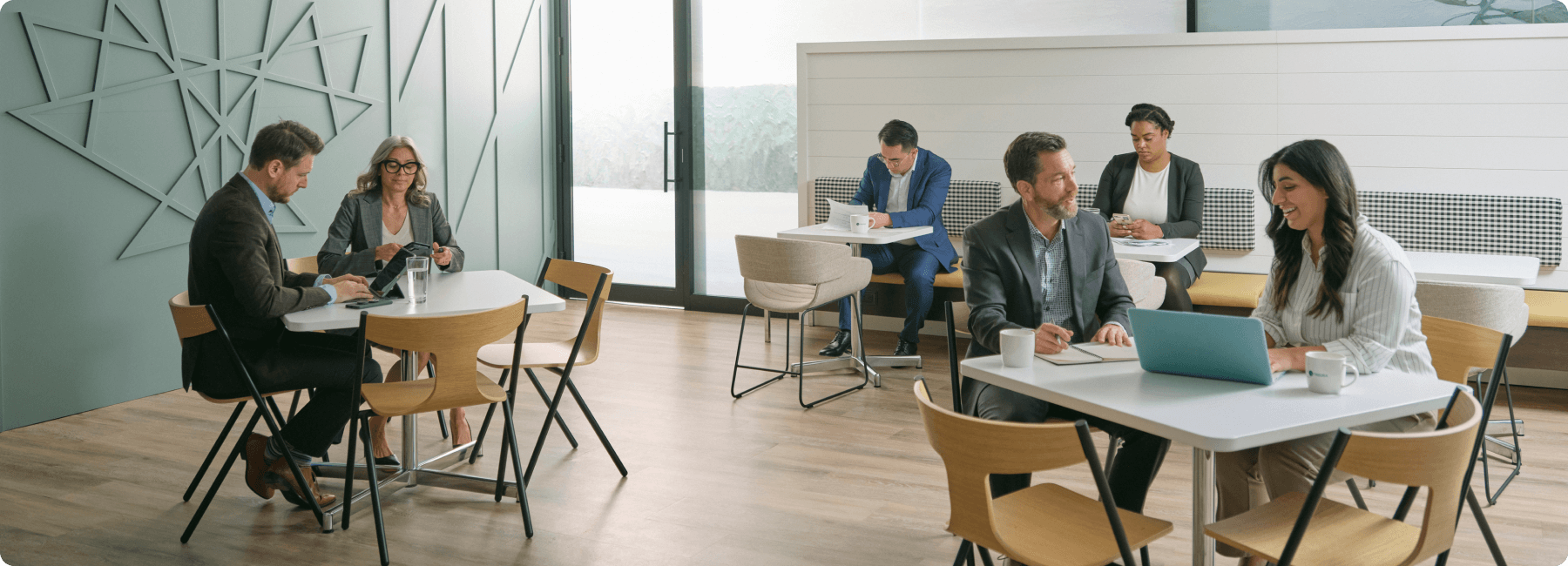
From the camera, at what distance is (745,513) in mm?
3326

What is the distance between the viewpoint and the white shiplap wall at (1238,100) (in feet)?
16.5

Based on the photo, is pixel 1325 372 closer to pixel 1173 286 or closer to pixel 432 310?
pixel 432 310

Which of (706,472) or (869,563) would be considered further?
(706,472)

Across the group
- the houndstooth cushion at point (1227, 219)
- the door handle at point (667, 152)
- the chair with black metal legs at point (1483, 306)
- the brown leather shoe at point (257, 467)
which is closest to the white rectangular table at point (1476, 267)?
the chair with black metal legs at point (1483, 306)

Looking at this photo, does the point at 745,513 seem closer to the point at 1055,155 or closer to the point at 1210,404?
the point at 1055,155

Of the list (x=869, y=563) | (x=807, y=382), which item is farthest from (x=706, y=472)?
(x=807, y=382)

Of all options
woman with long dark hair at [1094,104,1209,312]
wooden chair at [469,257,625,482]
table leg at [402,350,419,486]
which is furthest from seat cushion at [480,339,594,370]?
woman with long dark hair at [1094,104,1209,312]

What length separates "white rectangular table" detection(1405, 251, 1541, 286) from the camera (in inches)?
158

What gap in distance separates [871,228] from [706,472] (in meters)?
2.02

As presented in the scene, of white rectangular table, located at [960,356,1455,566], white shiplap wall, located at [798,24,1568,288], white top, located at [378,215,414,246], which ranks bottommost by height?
white rectangular table, located at [960,356,1455,566]

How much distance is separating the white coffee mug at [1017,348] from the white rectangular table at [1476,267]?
7.10 feet

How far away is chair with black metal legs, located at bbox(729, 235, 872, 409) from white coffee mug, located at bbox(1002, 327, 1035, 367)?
2.13 m

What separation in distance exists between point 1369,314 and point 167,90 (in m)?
4.76

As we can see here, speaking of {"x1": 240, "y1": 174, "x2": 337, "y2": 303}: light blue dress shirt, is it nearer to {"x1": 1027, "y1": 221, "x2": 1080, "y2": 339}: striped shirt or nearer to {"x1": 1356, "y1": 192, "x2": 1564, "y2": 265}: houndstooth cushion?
{"x1": 1027, "y1": 221, "x2": 1080, "y2": 339}: striped shirt
